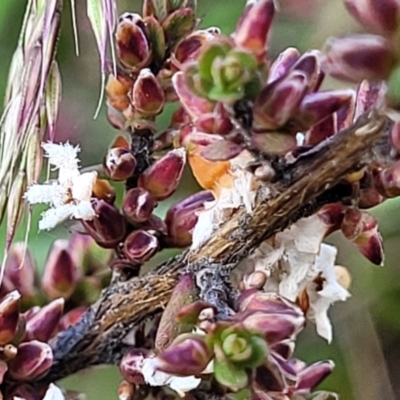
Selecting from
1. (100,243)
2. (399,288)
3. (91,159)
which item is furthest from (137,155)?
(399,288)

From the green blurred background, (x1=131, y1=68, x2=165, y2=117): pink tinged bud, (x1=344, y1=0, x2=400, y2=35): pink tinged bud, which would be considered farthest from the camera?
the green blurred background

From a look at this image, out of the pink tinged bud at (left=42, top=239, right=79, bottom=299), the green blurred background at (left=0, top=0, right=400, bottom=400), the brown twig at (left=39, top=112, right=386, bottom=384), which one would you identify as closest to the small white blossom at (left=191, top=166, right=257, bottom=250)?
the brown twig at (left=39, top=112, right=386, bottom=384)

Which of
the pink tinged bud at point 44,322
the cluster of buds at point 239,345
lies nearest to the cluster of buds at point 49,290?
the pink tinged bud at point 44,322

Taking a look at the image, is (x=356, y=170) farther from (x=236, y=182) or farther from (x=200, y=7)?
(x=200, y=7)

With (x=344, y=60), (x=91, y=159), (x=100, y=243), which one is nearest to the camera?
(x=344, y=60)

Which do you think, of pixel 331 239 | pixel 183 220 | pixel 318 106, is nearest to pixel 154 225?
pixel 183 220

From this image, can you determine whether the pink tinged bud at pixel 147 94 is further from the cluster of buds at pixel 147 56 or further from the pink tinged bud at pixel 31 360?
the pink tinged bud at pixel 31 360

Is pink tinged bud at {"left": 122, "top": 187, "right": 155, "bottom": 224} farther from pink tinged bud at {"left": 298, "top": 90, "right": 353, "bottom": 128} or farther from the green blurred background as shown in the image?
the green blurred background

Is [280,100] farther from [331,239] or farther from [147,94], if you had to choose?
[331,239]
